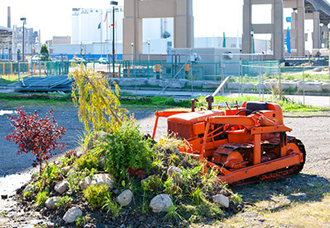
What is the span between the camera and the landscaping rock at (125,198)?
22.3 ft

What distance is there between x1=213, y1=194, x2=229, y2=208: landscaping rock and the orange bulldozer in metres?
0.81

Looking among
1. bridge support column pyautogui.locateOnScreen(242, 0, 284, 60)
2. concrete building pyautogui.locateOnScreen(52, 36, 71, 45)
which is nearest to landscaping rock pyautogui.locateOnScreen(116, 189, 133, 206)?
bridge support column pyautogui.locateOnScreen(242, 0, 284, 60)

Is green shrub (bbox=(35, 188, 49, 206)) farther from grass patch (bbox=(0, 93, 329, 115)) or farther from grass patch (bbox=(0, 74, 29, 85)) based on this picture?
grass patch (bbox=(0, 74, 29, 85))

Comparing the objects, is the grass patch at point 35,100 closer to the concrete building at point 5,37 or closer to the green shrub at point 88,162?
the green shrub at point 88,162

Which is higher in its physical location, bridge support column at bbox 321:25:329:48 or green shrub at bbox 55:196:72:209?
bridge support column at bbox 321:25:329:48

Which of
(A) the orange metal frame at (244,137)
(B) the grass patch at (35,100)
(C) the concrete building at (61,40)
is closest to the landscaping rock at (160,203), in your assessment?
(A) the orange metal frame at (244,137)

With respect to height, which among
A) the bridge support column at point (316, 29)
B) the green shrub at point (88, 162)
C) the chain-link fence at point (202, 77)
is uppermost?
the bridge support column at point (316, 29)

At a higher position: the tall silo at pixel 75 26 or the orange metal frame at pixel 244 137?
the tall silo at pixel 75 26

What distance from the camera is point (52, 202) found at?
6918 millimetres

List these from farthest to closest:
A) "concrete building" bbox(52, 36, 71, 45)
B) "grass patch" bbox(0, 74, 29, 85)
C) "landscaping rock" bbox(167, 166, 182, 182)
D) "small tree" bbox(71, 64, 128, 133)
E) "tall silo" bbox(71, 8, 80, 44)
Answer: "concrete building" bbox(52, 36, 71, 45) → "tall silo" bbox(71, 8, 80, 44) → "grass patch" bbox(0, 74, 29, 85) → "small tree" bbox(71, 64, 128, 133) → "landscaping rock" bbox(167, 166, 182, 182)

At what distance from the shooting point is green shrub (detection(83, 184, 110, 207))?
22.1 feet

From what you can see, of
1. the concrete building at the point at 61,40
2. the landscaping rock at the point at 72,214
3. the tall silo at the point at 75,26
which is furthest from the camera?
the concrete building at the point at 61,40

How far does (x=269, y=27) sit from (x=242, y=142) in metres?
52.7

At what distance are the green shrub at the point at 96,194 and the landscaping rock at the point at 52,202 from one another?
1.54 feet
